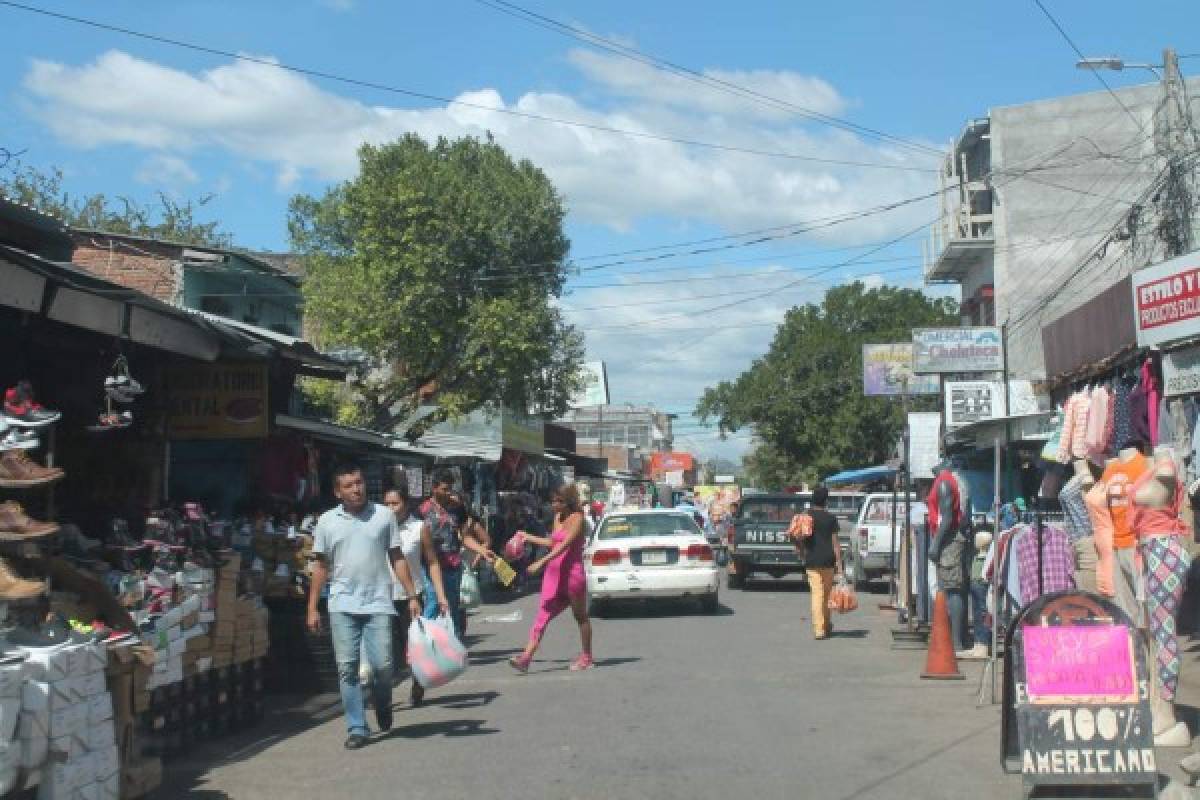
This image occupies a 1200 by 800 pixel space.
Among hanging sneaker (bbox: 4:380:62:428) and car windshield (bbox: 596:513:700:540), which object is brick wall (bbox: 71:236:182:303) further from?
hanging sneaker (bbox: 4:380:62:428)

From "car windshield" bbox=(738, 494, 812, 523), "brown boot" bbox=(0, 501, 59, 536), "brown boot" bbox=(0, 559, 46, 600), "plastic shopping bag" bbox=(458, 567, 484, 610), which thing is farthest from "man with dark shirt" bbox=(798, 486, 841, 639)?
"brown boot" bbox=(0, 559, 46, 600)

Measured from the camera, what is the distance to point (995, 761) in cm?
807

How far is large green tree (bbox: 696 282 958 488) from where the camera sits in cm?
5628

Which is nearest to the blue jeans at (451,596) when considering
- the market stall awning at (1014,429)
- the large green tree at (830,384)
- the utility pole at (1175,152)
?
the market stall awning at (1014,429)

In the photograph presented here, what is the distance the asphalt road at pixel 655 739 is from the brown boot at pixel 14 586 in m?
1.72

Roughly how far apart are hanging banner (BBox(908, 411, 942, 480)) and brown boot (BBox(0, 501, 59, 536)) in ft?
51.8

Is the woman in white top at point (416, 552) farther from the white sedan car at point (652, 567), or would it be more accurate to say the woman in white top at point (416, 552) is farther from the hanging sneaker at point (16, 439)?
the white sedan car at point (652, 567)

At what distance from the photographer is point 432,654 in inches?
363

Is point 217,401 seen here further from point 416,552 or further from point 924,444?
point 924,444

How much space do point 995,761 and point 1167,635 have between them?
1281 mm

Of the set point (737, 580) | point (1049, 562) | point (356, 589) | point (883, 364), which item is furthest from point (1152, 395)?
point (883, 364)

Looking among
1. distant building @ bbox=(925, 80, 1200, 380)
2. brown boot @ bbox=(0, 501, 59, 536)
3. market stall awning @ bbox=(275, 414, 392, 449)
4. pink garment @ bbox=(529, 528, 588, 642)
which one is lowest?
pink garment @ bbox=(529, 528, 588, 642)

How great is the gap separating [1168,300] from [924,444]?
538 inches

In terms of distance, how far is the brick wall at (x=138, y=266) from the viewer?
88.8 ft
